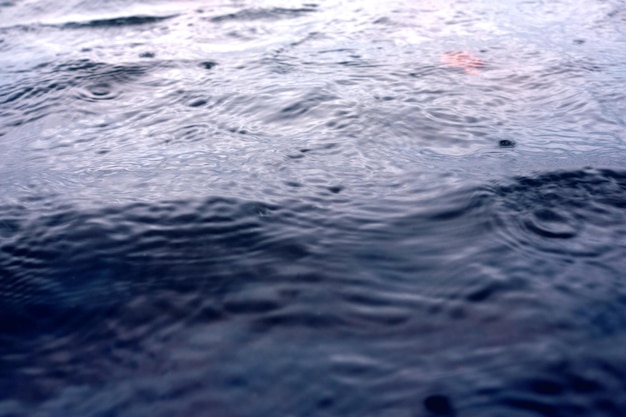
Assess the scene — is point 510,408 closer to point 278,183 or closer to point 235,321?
point 235,321

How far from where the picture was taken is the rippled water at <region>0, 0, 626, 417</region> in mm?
2153

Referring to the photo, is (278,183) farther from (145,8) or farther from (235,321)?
(145,8)

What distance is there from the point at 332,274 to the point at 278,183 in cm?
85

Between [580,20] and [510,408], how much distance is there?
5.41m

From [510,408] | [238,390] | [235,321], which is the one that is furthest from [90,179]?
[510,408]

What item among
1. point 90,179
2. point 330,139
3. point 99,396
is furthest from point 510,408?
point 90,179

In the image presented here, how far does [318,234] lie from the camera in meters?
2.99

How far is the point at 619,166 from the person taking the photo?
337 cm

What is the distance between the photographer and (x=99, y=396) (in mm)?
→ 2139

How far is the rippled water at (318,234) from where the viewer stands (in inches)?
84.8

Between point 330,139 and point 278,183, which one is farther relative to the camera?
point 330,139

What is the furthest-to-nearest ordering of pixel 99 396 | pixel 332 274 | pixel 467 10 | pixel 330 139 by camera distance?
1. pixel 467 10
2. pixel 330 139
3. pixel 332 274
4. pixel 99 396

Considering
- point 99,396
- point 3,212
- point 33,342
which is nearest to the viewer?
point 99,396

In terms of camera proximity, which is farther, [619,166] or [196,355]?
[619,166]
